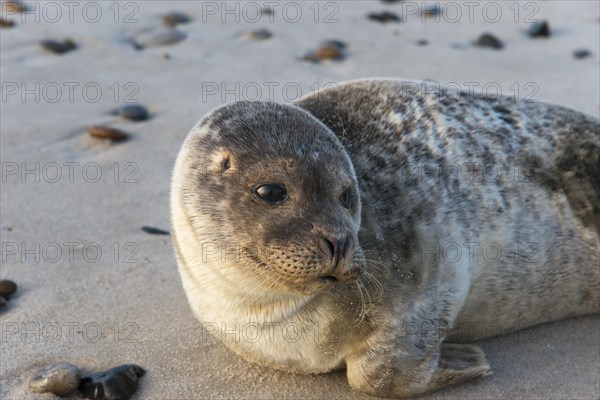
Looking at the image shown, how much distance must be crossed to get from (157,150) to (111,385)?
2.43m

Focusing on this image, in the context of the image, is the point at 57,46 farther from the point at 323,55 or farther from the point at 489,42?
the point at 489,42

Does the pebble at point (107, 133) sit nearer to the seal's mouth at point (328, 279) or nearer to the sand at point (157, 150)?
the sand at point (157, 150)

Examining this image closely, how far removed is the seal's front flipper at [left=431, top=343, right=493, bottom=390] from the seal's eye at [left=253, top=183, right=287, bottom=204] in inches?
41.4

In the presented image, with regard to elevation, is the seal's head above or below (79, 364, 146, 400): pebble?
above

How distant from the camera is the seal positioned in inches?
131

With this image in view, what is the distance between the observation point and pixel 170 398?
12.2ft

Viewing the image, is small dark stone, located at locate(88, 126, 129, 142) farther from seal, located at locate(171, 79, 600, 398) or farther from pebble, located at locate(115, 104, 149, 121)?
seal, located at locate(171, 79, 600, 398)

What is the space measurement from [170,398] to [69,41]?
4356mm

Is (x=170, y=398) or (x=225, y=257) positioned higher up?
(x=225, y=257)

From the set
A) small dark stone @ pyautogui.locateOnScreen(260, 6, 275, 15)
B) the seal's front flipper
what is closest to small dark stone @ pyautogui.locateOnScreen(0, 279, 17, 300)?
the seal's front flipper

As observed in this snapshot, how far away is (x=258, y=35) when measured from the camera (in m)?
7.76

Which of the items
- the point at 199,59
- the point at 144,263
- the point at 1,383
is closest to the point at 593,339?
the point at 144,263

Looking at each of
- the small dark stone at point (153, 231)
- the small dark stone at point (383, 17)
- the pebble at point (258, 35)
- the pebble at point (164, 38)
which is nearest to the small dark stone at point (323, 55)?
the pebble at point (258, 35)

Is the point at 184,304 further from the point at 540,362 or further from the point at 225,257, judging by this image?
the point at 540,362
